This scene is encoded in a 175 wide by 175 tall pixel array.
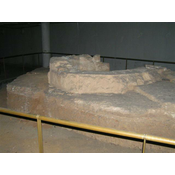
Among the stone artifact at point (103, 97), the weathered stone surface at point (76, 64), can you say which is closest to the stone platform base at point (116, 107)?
the stone artifact at point (103, 97)

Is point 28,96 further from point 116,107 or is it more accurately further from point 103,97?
point 116,107

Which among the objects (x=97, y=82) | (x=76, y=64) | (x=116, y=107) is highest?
(x=76, y=64)

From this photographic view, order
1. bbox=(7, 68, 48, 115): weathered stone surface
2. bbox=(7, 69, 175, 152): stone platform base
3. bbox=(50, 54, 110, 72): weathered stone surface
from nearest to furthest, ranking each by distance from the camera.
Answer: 1. bbox=(7, 69, 175, 152): stone platform base
2. bbox=(7, 68, 48, 115): weathered stone surface
3. bbox=(50, 54, 110, 72): weathered stone surface

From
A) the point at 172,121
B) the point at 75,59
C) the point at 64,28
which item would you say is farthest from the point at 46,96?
the point at 64,28

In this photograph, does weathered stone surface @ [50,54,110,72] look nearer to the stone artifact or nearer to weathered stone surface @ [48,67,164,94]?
the stone artifact

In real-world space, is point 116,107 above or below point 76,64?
below

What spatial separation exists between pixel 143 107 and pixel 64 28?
25.7ft

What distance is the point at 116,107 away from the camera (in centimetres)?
292

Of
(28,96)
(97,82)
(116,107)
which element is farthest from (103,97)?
(28,96)

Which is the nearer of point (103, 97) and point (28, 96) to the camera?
point (103, 97)

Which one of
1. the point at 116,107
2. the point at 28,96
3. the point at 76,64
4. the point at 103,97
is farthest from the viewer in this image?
the point at 76,64

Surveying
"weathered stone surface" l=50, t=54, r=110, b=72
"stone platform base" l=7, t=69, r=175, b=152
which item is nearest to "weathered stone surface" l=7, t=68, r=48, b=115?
"stone platform base" l=7, t=69, r=175, b=152

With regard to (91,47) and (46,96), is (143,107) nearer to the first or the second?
(46,96)

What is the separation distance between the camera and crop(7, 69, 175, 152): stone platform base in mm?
2830
